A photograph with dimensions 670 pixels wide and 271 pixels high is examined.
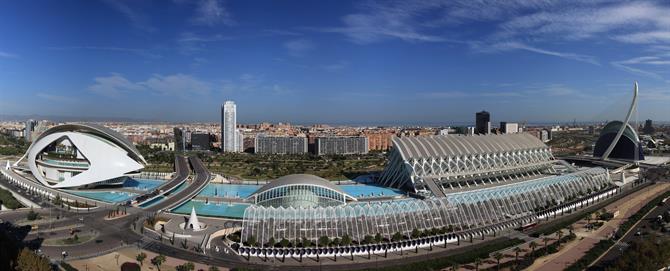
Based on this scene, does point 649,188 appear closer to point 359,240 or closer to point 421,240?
point 421,240

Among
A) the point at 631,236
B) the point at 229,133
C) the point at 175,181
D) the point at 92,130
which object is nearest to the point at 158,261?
the point at 92,130

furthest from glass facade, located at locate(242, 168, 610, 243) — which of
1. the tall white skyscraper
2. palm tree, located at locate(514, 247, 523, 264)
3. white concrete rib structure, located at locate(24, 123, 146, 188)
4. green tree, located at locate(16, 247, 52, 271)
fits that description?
the tall white skyscraper

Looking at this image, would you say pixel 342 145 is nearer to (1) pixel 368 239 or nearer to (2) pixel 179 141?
(2) pixel 179 141

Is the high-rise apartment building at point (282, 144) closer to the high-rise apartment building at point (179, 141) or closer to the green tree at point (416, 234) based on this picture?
the high-rise apartment building at point (179, 141)

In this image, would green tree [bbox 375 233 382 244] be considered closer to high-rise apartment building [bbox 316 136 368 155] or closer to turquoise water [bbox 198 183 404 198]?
turquoise water [bbox 198 183 404 198]

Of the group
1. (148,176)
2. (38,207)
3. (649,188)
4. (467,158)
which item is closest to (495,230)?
(467,158)
